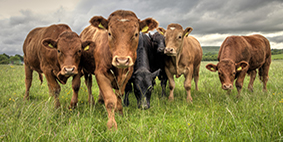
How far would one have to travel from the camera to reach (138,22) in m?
3.69

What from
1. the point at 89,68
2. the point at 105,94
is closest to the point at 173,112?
the point at 105,94

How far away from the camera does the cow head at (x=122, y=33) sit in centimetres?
304

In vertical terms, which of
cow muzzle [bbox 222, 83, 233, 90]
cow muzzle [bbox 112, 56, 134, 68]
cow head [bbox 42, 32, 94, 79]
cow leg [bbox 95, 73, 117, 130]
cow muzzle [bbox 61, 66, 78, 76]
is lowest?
cow muzzle [bbox 222, 83, 233, 90]

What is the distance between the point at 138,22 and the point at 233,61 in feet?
12.8

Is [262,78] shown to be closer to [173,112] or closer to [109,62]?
[173,112]

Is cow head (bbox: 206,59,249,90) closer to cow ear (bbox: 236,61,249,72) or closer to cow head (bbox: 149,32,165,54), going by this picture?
cow ear (bbox: 236,61,249,72)

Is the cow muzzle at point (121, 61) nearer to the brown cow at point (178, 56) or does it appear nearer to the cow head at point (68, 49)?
the cow head at point (68, 49)

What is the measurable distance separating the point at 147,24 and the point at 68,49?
1.81 metres

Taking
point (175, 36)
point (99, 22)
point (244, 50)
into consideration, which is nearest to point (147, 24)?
point (99, 22)

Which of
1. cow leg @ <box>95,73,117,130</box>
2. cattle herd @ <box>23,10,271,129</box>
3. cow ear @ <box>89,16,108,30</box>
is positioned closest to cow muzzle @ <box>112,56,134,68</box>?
cattle herd @ <box>23,10,271,129</box>

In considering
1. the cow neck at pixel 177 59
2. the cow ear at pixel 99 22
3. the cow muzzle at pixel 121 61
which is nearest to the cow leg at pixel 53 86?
the cow ear at pixel 99 22

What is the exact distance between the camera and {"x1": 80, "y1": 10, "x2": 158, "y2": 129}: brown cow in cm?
317

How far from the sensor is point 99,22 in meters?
3.73

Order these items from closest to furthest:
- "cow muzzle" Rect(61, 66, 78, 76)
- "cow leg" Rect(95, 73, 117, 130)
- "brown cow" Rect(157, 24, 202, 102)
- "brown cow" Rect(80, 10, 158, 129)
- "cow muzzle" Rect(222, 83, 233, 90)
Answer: "brown cow" Rect(80, 10, 158, 129) → "cow leg" Rect(95, 73, 117, 130) → "cow muzzle" Rect(61, 66, 78, 76) → "cow muzzle" Rect(222, 83, 233, 90) → "brown cow" Rect(157, 24, 202, 102)
